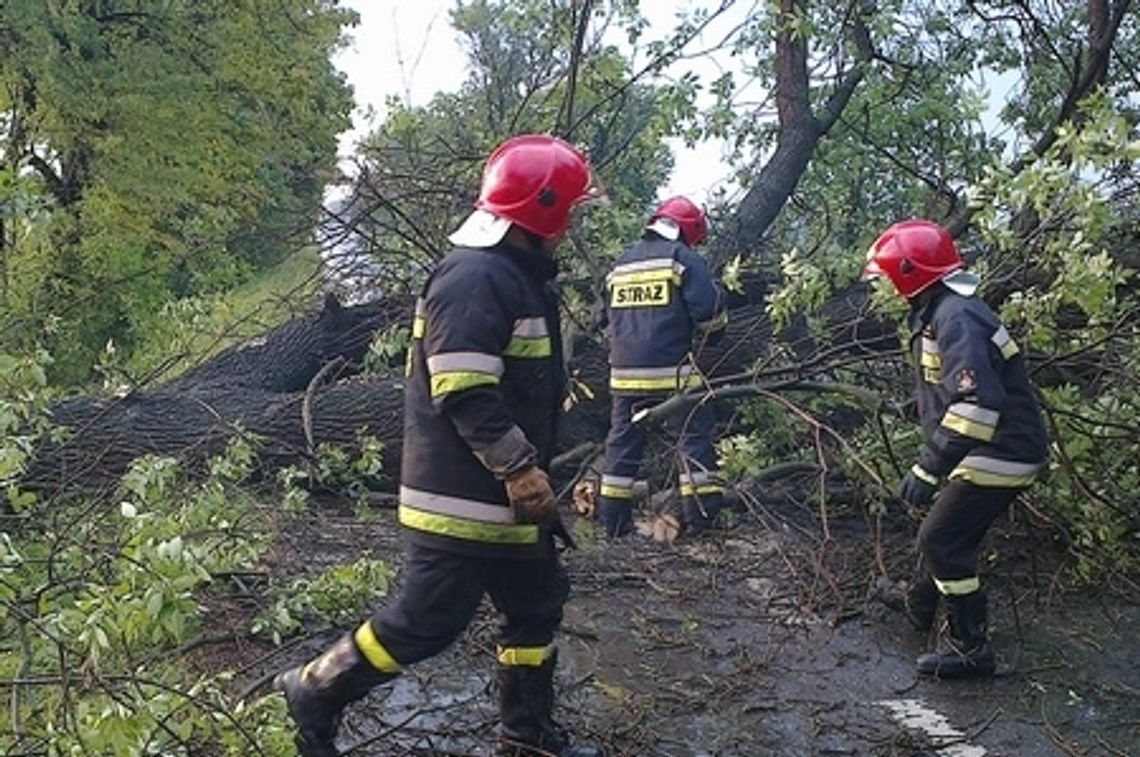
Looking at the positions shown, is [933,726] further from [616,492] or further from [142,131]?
[142,131]

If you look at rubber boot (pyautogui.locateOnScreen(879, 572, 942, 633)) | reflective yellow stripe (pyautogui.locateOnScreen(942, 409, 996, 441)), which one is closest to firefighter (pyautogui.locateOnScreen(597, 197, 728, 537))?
rubber boot (pyautogui.locateOnScreen(879, 572, 942, 633))

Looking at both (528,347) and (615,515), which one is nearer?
(528,347)

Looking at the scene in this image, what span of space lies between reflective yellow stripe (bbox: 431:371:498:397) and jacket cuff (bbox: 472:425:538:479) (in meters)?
0.15

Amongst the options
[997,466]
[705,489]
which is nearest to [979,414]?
[997,466]

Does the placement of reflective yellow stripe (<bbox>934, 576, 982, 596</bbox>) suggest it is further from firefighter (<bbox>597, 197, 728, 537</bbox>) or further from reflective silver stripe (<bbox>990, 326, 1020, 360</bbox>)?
firefighter (<bbox>597, 197, 728, 537</bbox>)

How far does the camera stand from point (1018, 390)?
418cm

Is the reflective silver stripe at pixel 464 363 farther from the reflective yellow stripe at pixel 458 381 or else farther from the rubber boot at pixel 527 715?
the rubber boot at pixel 527 715

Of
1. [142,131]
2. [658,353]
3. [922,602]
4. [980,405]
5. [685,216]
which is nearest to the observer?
[980,405]

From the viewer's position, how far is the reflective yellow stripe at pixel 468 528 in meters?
3.06

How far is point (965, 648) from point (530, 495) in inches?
81.3

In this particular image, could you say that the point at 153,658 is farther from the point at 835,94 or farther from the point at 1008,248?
the point at 835,94

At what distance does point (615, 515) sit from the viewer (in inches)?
240

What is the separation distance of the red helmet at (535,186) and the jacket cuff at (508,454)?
66 cm

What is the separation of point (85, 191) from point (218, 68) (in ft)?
7.70
